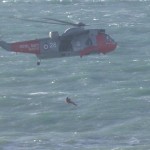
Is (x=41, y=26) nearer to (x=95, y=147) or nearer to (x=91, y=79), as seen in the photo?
(x=91, y=79)

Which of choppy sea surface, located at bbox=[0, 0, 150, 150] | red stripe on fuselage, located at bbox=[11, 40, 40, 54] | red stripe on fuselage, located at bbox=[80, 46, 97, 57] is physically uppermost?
red stripe on fuselage, located at bbox=[11, 40, 40, 54]

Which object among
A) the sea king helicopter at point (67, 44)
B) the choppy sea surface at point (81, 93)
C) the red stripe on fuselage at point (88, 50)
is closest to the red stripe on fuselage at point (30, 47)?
the sea king helicopter at point (67, 44)

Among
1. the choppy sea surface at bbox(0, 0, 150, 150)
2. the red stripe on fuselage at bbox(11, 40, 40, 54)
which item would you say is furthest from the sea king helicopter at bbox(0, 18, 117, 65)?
the choppy sea surface at bbox(0, 0, 150, 150)

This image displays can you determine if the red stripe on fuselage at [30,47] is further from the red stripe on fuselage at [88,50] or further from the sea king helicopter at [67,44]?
the red stripe on fuselage at [88,50]

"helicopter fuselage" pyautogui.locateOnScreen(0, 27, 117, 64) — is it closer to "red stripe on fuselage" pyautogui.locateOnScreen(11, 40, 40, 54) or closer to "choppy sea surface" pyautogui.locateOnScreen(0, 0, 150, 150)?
"red stripe on fuselage" pyautogui.locateOnScreen(11, 40, 40, 54)

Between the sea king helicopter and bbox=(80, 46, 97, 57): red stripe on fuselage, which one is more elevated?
the sea king helicopter

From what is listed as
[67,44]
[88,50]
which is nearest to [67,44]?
[67,44]

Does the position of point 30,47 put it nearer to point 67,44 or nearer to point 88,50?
point 67,44
